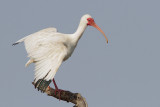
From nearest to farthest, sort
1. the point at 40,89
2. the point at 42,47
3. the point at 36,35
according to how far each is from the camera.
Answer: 1. the point at 40,89
2. the point at 42,47
3. the point at 36,35

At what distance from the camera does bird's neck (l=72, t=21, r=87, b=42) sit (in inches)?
636

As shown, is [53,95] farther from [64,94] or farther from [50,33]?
[50,33]

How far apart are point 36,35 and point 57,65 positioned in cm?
209

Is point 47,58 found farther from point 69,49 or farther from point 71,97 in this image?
point 71,97

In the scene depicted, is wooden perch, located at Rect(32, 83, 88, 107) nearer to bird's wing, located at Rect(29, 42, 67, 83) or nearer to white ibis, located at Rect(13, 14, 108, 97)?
white ibis, located at Rect(13, 14, 108, 97)

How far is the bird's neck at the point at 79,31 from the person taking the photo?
16156 millimetres

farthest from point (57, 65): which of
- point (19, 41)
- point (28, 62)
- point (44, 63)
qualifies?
point (19, 41)

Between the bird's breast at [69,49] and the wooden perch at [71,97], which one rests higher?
the bird's breast at [69,49]

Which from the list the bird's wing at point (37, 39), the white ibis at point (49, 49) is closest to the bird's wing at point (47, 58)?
the white ibis at point (49, 49)

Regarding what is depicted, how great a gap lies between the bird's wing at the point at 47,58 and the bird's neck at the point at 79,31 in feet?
3.03

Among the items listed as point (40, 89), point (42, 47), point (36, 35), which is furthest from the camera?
point (36, 35)

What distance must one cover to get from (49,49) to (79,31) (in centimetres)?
169

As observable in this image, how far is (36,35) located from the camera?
16172 mm

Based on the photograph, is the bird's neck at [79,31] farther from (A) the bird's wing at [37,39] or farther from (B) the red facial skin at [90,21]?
(A) the bird's wing at [37,39]
